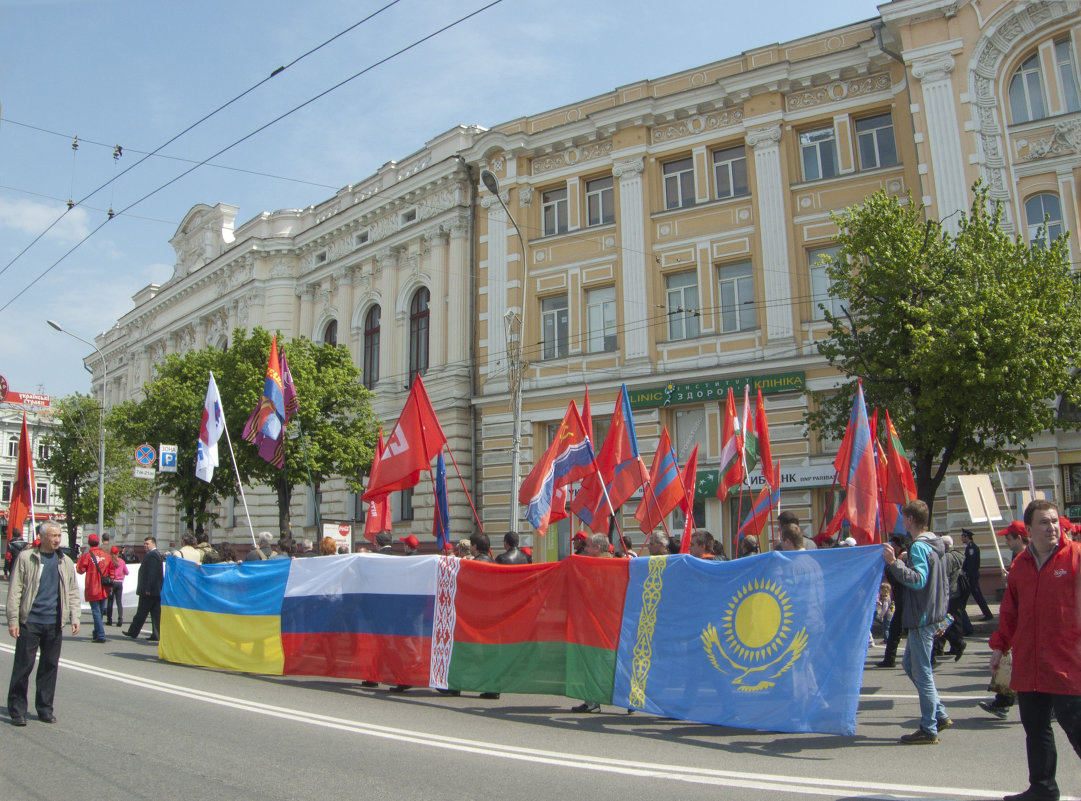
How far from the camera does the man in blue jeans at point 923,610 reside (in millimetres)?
6598

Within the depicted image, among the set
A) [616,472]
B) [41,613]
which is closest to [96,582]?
[41,613]

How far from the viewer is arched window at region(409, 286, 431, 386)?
1188 inches

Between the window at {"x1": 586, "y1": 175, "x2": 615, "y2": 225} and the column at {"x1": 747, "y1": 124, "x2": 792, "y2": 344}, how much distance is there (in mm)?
4321

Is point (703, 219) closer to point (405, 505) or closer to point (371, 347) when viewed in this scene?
point (405, 505)

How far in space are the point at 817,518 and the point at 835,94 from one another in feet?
34.1

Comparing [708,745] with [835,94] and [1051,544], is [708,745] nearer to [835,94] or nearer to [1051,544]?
[1051,544]

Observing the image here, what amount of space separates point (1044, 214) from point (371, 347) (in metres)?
21.8

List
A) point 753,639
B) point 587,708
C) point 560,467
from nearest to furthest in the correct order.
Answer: point 753,639 < point 587,708 < point 560,467

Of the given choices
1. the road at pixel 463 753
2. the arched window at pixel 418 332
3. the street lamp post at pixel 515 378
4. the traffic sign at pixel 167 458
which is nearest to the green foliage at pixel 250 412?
the traffic sign at pixel 167 458

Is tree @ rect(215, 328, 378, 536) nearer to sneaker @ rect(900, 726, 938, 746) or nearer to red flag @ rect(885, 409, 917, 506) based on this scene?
red flag @ rect(885, 409, 917, 506)

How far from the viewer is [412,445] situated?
12172 millimetres


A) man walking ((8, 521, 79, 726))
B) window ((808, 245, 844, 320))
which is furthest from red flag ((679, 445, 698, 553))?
window ((808, 245, 844, 320))

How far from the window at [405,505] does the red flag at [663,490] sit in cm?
1643

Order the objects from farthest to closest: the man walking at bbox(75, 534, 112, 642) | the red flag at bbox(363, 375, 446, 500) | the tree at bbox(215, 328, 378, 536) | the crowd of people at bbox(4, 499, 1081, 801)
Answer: the tree at bbox(215, 328, 378, 536)
the man walking at bbox(75, 534, 112, 642)
the red flag at bbox(363, 375, 446, 500)
the crowd of people at bbox(4, 499, 1081, 801)
